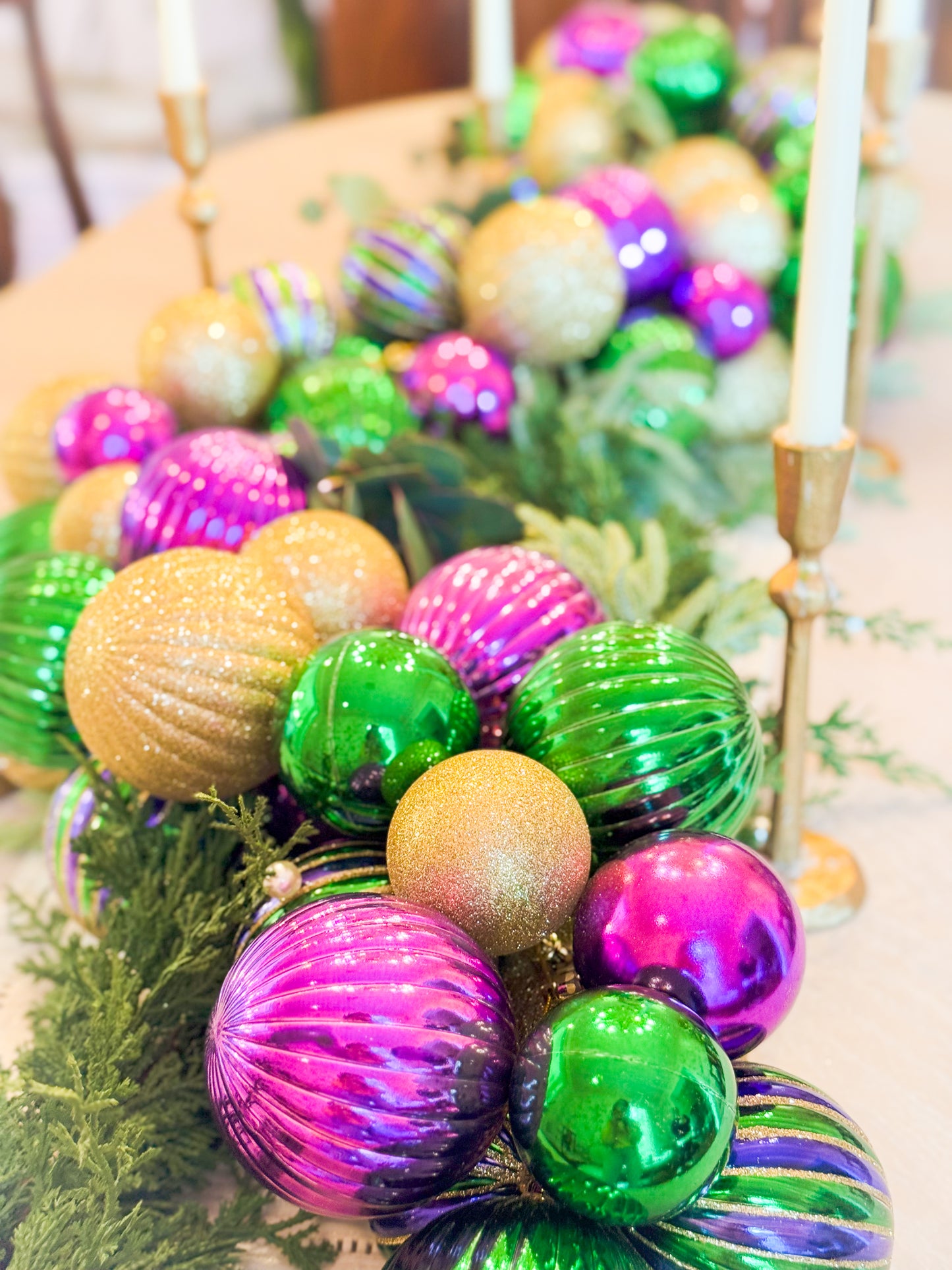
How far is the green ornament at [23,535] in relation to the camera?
688 mm

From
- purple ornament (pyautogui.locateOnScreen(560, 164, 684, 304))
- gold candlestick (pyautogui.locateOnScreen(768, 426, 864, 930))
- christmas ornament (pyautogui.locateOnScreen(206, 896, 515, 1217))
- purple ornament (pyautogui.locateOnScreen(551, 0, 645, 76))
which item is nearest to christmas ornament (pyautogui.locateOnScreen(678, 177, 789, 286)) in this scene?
purple ornament (pyautogui.locateOnScreen(560, 164, 684, 304))

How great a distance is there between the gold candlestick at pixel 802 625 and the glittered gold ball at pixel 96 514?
1.14ft

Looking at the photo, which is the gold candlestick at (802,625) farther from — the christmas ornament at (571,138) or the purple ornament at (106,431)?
the christmas ornament at (571,138)

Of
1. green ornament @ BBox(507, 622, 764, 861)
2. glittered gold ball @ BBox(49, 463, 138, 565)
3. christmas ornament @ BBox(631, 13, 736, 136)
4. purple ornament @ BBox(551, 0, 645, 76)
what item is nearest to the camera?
green ornament @ BBox(507, 622, 764, 861)

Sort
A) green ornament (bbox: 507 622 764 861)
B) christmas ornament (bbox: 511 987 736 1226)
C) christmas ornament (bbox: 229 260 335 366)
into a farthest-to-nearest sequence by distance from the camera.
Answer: christmas ornament (bbox: 229 260 335 366) → green ornament (bbox: 507 622 764 861) → christmas ornament (bbox: 511 987 736 1226)

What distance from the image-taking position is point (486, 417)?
2.74ft

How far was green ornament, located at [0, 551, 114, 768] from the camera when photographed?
55 centimetres

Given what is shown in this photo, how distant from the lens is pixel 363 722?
45cm

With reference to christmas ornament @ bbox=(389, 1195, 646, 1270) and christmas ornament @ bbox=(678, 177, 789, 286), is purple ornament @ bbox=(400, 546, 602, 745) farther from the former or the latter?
christmas ornament @ bbox=(678, 177, 789, 286)

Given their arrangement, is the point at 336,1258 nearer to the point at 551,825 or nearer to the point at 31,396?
the point at 551,825

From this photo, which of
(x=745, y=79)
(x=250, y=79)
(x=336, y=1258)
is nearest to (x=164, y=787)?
(x=336, y=1258)

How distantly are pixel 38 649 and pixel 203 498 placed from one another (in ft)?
0.37

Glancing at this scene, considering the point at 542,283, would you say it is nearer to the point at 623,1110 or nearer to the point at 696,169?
the point at 696,169

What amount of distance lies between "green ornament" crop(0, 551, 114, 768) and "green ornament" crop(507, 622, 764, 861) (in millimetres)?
227
